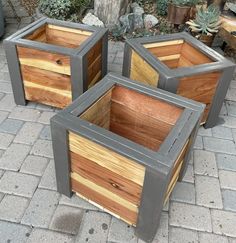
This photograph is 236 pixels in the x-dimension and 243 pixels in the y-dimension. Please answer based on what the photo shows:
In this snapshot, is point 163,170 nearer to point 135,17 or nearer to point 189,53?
point 189,53

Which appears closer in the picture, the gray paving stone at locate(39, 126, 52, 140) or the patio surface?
the patio surface

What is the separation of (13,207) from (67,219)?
37cm

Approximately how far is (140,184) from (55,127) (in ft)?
1.87

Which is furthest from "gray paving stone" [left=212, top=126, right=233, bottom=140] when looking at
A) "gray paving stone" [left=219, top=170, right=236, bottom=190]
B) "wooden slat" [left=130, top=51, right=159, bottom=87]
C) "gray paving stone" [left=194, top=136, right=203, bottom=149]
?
"wooden slat" [left=130, top=51, right=159, bottom=87]

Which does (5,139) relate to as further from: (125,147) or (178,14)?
(178,14)

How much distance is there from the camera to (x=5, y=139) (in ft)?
8.45

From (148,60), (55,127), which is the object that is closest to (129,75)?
(148,60)

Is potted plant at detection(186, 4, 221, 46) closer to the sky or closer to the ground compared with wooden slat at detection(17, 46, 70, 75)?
closer to the ground

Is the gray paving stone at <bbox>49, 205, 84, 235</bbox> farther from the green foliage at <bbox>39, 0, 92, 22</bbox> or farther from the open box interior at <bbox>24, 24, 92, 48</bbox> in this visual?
the green foliage at <bbox>39, 0, 92, 22</bbox>

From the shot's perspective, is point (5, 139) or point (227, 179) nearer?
point (227, 179)

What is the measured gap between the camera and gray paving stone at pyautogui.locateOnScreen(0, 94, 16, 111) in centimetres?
291

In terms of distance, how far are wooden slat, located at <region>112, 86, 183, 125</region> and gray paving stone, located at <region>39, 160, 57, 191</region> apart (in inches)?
28.4

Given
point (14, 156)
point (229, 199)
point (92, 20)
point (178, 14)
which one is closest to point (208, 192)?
point (229, 199)

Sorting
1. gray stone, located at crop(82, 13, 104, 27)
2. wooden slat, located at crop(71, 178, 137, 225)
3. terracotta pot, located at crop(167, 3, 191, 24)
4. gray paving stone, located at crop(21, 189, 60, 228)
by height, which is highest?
terracotta pot, located at crop(167, 3, 191, 24)
